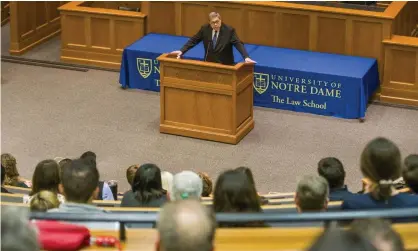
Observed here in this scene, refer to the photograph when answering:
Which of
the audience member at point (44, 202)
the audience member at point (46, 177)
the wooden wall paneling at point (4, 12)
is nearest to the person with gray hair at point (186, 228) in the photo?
the audience member at point (44, 202)

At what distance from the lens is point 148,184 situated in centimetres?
573

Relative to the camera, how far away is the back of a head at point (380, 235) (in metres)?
2.73

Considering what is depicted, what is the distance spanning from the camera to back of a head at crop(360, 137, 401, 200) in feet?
14.7

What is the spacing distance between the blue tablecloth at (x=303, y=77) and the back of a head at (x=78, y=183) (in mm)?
5998

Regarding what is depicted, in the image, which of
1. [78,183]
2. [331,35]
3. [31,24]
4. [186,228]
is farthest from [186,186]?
[31,24]

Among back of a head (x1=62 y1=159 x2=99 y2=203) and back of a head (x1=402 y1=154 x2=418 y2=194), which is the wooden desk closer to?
back of a head (x1=402 y1=154 x2=418 y2=194)

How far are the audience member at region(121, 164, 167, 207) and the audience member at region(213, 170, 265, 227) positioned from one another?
1.34 m

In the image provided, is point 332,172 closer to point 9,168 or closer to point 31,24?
point 9,168

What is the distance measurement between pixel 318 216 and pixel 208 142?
236 inches

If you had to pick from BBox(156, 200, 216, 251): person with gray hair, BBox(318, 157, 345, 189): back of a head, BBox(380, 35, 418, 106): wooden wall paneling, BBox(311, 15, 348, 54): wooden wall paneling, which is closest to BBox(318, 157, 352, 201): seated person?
BBox(318, 157, 345, 189): back of a head

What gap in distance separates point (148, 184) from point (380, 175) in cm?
177

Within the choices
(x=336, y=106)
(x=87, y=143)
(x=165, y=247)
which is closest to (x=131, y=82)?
(x=87, y=143)

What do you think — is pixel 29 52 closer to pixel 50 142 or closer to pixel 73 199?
pixel 50 142

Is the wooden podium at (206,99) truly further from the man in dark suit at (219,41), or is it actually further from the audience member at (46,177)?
the audience member at (46,177)
